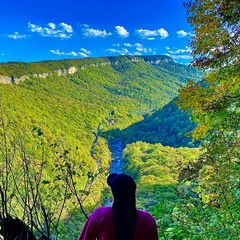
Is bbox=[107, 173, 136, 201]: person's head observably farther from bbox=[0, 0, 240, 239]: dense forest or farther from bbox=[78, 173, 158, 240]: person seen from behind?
bbox=[0, 0, 240, 239]: dense forest

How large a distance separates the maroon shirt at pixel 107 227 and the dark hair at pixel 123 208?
3 centimetres

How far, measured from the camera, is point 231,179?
3.40 metres

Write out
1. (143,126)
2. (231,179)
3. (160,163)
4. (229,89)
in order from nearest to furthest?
1. (231,179)
2. (229,89)
3. (160,163)
4. (143,126)

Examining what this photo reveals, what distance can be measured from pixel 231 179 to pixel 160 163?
42.9 meters

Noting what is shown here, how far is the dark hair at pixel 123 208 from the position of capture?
147cm

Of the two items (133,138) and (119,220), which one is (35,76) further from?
(119,220)

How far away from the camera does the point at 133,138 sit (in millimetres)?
77000

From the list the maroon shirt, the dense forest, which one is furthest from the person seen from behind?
the dense forest

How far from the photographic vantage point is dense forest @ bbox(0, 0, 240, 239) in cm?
246

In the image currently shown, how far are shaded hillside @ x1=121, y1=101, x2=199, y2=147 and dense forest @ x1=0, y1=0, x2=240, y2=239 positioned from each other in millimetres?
370

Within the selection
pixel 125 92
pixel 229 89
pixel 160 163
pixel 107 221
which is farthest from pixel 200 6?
pixel 125 92

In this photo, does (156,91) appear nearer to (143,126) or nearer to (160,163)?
(143,126)

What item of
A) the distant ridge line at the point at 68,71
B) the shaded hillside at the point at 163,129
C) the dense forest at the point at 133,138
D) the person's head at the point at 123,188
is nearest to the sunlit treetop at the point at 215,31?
the dense forest at the point at 133,138

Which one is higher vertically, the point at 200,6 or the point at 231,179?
the point at 200,6
